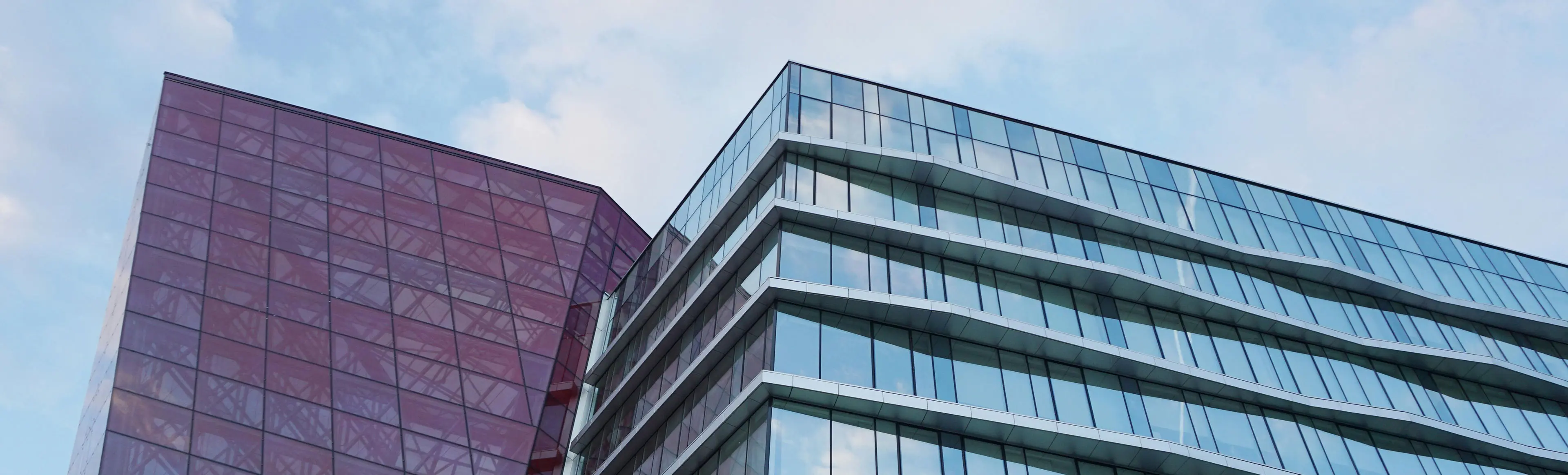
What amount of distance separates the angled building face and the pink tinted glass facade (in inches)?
121

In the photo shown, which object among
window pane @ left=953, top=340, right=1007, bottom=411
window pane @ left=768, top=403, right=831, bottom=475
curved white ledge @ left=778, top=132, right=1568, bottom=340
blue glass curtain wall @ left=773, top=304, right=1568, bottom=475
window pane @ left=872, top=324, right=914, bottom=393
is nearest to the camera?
window pane @ left=768, top=403, right=831, bottom=475

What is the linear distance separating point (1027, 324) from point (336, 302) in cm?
2419

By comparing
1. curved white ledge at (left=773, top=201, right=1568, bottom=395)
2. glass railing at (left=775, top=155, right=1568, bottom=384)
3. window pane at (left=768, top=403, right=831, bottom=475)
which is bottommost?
window pane at (left=768, top=403, right=831, bottom=475)

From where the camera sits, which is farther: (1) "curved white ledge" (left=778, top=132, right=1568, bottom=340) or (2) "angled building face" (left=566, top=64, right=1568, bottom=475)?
(1) "curved white ledge" (left=778, top=132, right=1568, bottom=340)

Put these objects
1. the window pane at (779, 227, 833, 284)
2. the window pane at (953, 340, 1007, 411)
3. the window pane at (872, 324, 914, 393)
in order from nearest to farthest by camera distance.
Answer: the window pane at (872, 324, 914, 393)
the window pane at (953, 340, 1007, 411)
the window pane at (779, 227, 833, 284)

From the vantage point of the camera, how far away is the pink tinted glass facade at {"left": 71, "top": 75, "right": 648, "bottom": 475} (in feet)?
129

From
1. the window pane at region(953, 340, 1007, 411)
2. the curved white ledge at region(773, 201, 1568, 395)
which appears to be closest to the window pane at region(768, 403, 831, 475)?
the window pane at region(953, 340, 1007, 411)

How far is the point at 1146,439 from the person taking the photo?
1318 inches

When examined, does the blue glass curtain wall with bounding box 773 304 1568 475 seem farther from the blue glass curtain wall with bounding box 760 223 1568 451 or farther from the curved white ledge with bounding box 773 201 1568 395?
the curved white ledge with bounding box 773 201 1568 395

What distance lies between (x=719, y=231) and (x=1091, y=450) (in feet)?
44.7

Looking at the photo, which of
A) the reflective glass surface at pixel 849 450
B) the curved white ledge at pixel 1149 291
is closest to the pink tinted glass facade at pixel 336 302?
the reflective glass surface at pixel 849 450

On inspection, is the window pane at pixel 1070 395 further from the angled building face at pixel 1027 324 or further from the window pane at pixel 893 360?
the window pane at pixel 893 360

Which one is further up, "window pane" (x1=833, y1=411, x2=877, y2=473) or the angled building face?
the angled building face

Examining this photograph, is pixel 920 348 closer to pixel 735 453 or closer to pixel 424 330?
pixel 735 453
